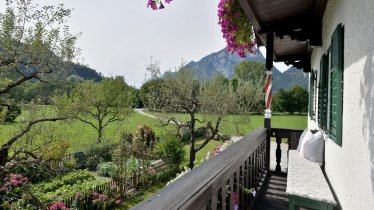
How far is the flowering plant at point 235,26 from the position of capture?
3.85 metres

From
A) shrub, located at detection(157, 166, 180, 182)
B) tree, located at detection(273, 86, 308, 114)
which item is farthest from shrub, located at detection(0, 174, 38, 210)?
tree, located at detection(273, 86, 308, 114)

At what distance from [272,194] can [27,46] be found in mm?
6900

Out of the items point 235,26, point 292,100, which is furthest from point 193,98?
point 292,100

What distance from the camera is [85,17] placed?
411 inches

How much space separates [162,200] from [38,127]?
843 centimetres

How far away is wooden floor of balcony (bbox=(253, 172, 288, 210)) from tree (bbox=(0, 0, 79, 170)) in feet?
18.7

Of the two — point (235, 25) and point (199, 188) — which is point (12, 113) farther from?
point (199, 188)

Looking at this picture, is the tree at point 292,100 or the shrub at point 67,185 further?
the tree at point 292,100

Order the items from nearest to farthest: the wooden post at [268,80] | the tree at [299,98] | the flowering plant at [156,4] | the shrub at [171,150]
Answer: the flowering plant at [156,4] → the wooden post at [268,80] → the shrub at [171,150] → the tree at [299,98]

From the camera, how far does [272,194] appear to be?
3625 mm

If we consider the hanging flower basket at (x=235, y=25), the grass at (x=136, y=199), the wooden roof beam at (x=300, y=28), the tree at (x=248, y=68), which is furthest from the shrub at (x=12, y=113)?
the tree at (x=248, y=68)

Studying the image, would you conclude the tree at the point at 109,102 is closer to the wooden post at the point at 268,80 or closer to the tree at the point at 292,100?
the wooden post at the point at 268,80

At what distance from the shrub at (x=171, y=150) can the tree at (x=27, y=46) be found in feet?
20.2

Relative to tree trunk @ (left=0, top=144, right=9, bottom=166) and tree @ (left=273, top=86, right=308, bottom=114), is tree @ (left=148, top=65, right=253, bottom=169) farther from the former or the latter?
tree @ (left=273, top=86, right=308, bottom=114)
